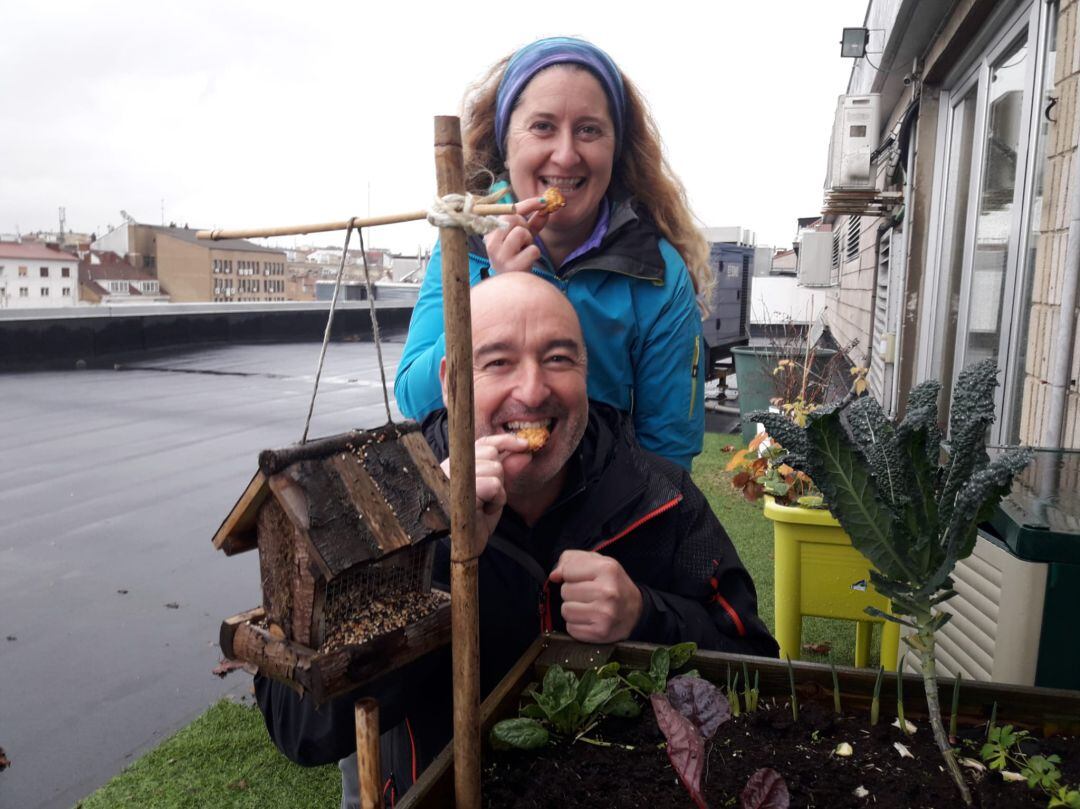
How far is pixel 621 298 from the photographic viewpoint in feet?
6.88

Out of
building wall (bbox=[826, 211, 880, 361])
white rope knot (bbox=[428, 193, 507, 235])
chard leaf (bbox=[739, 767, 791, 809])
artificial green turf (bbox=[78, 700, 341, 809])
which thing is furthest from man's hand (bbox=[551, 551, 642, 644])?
building wall (bbox=[826, 211, 880, 361])

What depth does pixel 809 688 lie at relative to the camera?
1.19 meters

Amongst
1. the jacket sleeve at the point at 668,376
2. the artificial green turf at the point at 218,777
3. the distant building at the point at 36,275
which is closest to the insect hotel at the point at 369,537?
the jacket sleeve at the point at 668,376

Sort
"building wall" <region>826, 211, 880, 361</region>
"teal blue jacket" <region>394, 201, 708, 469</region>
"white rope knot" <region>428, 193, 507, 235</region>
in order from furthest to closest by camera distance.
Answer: "building wall" <region>826, 211, 880, 361</region> < "teal blue jacket" <region>394, 201, 708, 469</region> < "white rope knot" <region>428, 193, 507, 235</region>

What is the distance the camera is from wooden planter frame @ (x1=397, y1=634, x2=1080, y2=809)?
3.55ft

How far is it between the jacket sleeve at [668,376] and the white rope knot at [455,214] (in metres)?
1.40

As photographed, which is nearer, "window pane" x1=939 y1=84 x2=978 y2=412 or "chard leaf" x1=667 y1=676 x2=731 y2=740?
"chard leaf" x1=667 y1=676 x2=731 y2=740

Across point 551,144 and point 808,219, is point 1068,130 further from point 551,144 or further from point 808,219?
point 808,219

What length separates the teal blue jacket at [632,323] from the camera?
2068mm

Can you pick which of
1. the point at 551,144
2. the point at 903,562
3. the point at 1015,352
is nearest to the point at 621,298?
the point at 551,144

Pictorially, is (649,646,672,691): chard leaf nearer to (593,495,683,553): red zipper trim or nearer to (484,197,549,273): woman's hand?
(593,495,683,553): red zipper trim

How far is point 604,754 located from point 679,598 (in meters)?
0.51

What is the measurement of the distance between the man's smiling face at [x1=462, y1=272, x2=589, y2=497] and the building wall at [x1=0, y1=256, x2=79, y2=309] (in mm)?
71631

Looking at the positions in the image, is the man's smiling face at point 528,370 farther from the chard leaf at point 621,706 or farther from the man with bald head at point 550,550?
the chard leaf at point 621,706
